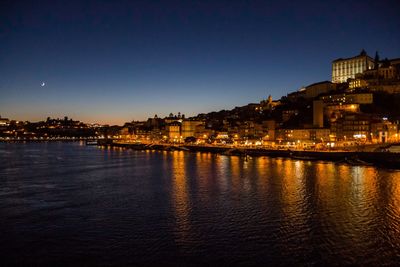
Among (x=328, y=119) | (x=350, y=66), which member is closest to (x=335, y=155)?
(x=328, y=119)

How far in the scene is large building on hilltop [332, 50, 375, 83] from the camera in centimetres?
8162

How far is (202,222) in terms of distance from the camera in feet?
50.5

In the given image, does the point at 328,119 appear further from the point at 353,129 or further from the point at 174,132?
the point at 174,132

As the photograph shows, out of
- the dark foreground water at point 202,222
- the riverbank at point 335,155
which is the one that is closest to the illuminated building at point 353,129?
the riverbank at point 335,155

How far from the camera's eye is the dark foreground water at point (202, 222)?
11.7 meters

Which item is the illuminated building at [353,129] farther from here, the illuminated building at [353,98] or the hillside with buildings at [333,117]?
the illuminated building at [353,98]

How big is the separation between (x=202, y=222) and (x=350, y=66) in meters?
79.5

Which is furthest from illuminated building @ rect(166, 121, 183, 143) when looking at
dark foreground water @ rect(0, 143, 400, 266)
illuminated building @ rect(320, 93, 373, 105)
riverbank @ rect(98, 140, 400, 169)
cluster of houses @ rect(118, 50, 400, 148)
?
dark foreground water @ rect(0, 143, 400, 266)

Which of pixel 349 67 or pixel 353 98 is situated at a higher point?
pixel 349 67

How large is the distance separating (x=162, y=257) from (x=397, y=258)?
25.3ft

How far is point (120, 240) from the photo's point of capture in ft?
43.0

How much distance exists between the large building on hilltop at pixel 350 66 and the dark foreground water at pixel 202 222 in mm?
62574

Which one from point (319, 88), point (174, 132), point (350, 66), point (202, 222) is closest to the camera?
point (202, 222)

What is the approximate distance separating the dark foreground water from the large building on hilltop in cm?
6257
